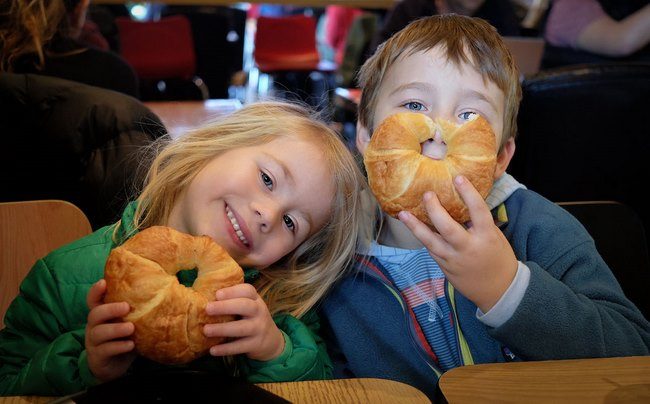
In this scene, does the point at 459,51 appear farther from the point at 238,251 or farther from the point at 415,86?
the point at 238,251

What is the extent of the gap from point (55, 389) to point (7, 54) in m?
1.41

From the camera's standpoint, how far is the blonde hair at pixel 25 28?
2.13m

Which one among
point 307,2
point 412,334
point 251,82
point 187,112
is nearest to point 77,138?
point 412,334

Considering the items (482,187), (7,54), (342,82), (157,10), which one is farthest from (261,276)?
(157,10)

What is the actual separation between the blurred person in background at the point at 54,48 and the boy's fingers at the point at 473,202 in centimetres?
169

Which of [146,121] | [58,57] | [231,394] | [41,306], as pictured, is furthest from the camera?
[58,57]

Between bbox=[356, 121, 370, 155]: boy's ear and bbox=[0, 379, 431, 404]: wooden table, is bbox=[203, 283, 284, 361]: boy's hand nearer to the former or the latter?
bbox=[0, 379, 431, 404]: wooden table

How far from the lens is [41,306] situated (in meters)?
1.26

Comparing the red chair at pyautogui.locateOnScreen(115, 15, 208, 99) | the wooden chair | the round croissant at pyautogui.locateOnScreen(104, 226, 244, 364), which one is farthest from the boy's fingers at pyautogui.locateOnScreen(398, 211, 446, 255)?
the red chair at pyautogui.locateOnScreen(115, 15, 208, 99)

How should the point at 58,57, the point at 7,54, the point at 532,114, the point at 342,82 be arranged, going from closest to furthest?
the point at 7,54
the point at 58,57
the point at 532,114
the point at 342,82

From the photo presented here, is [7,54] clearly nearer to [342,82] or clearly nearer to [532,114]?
[532,114]

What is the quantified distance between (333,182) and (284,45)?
5713 mm

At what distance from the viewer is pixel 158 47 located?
625cm

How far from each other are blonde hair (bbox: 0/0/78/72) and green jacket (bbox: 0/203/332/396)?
3.64ft
